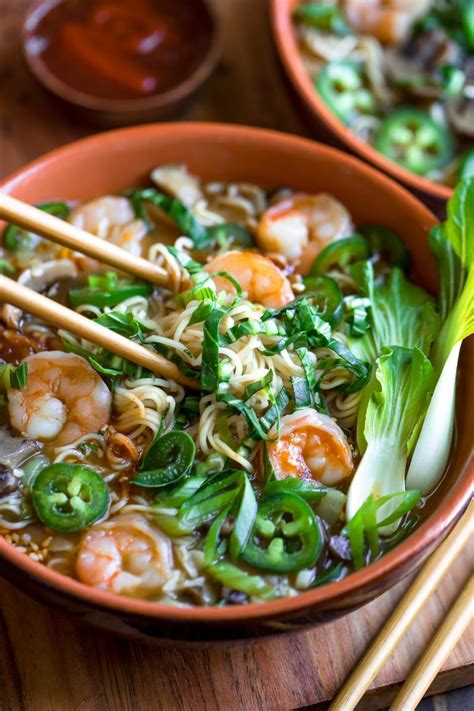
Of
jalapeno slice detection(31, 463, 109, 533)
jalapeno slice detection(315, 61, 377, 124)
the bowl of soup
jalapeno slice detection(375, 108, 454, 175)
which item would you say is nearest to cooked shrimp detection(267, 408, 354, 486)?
jalapeno slice detection(31, 463, 109, 533)

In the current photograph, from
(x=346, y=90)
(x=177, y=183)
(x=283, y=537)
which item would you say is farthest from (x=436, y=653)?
(x=346, y=90)

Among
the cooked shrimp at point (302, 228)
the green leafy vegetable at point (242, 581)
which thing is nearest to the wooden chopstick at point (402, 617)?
the green leafy vegetable at point (242, 581)

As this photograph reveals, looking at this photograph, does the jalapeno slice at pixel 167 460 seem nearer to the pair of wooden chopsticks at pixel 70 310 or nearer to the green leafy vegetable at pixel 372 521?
the pair of wooden chopsticks at pixel 70 310

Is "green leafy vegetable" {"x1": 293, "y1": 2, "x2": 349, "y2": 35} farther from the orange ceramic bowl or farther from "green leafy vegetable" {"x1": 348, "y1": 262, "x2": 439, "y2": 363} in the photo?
"green leafy vegetable" {"x1": 348, "y1": 262, "x2": 439, "y2": 363}

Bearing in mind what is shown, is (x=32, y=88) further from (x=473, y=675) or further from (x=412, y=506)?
(x=473, y=675)

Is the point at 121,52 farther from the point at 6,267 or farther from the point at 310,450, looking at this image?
the point at 310,450

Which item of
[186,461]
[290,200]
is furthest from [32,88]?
[186,461]
